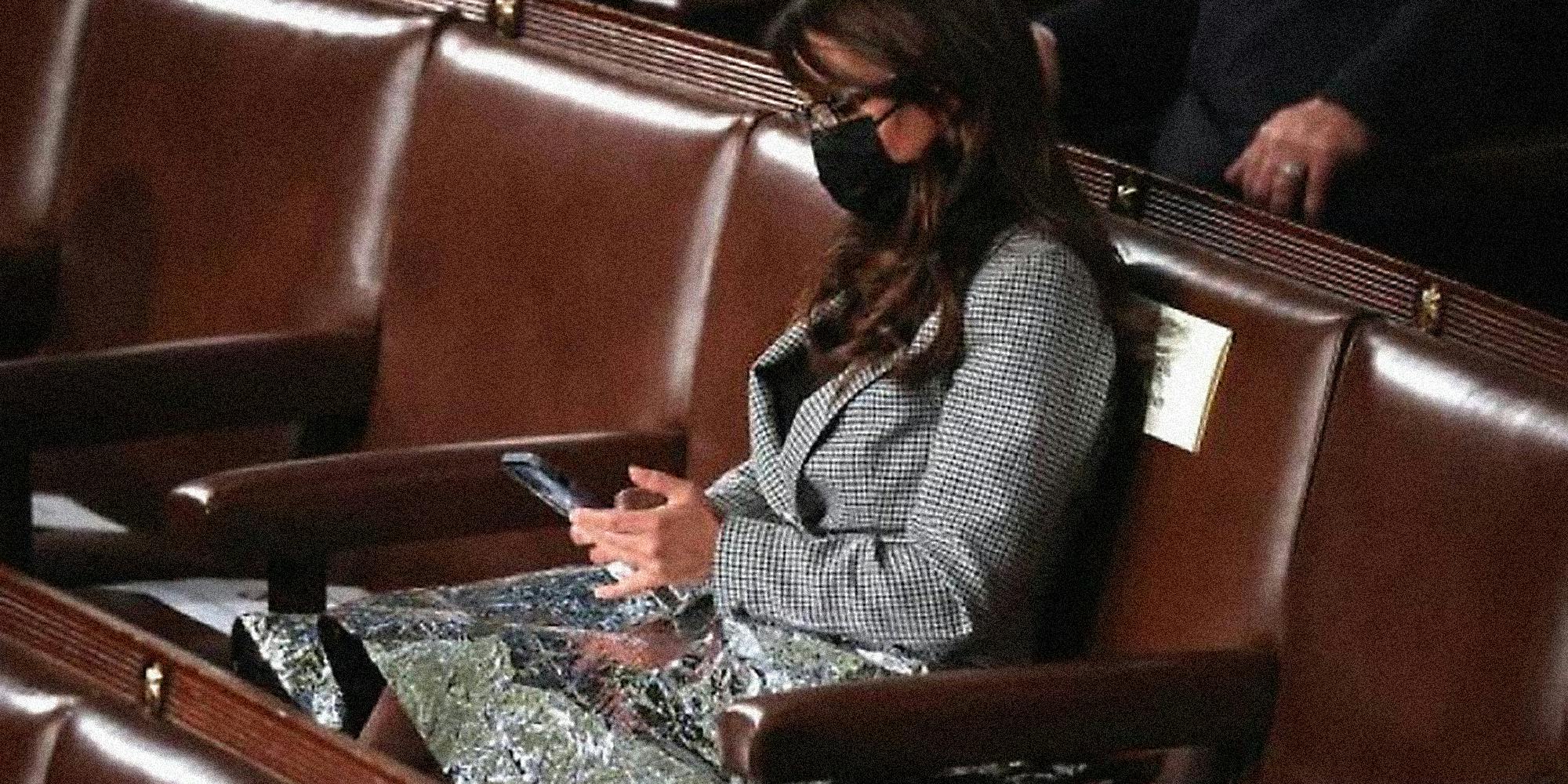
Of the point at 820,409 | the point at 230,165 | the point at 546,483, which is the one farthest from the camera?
the point at 230,165

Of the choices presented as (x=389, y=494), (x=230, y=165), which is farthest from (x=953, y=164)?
(x=230, y=165)

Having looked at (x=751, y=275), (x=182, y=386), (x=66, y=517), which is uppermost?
(x=751, y=275)

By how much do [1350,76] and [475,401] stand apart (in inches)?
32.5

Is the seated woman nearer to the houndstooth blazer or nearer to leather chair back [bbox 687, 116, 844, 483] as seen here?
the houndstooth blazer

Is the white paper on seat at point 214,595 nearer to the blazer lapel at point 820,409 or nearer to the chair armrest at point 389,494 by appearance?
the chair armrest at point 389,494

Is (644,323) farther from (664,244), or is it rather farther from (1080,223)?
(1080,223)

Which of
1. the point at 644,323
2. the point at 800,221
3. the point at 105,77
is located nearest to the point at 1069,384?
the point at 800,221

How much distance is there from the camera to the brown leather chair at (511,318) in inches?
108

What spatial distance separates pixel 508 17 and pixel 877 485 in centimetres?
84

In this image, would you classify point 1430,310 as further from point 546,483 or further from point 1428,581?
point 546,483

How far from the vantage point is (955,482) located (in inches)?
94.3

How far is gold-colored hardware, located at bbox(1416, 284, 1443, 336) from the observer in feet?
7.84

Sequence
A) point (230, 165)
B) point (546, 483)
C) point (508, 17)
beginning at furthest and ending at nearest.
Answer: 1. point (230, 165)
2. point (508, 17)
3. point (546, 483)

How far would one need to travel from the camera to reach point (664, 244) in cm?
290
